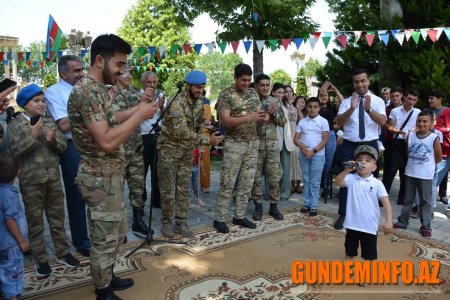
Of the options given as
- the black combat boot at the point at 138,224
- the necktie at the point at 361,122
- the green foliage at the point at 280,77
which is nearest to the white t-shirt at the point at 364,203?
the necktie at the point at 361,122

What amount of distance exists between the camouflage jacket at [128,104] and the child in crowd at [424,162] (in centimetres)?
339

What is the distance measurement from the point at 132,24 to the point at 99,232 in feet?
94.5

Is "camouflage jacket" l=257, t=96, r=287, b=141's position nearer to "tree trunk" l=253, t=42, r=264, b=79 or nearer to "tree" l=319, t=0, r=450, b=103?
"tree" l=319, t=0, r=450, b=103

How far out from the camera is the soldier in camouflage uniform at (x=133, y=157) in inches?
169

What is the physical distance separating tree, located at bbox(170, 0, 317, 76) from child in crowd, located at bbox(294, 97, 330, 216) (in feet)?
17.5

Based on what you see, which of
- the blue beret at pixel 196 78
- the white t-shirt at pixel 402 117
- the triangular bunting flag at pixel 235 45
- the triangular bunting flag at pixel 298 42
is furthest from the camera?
the triangular bunting flag at pixel 235 45

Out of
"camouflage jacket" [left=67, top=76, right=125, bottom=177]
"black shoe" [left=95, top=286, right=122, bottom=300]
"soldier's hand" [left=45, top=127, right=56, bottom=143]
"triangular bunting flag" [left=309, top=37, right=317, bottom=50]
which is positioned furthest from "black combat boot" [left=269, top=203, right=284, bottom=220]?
"triangular bunting flag" [left=309, top=37, right=317, bottom=50]

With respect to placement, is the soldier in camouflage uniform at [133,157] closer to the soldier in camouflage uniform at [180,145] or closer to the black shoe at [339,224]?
the soldier in camouflage uniform at [180,145]

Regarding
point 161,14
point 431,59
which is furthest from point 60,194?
point 161,14

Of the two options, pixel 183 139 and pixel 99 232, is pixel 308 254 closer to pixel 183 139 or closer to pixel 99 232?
pixel 183 139

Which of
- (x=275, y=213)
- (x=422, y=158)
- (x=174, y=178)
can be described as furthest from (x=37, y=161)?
(x=422, y=158)

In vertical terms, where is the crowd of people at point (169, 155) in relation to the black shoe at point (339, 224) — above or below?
above

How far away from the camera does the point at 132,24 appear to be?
28641 millimetres

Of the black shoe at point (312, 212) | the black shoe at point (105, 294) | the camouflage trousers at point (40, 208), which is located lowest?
the black shoe at point (312, 212)
